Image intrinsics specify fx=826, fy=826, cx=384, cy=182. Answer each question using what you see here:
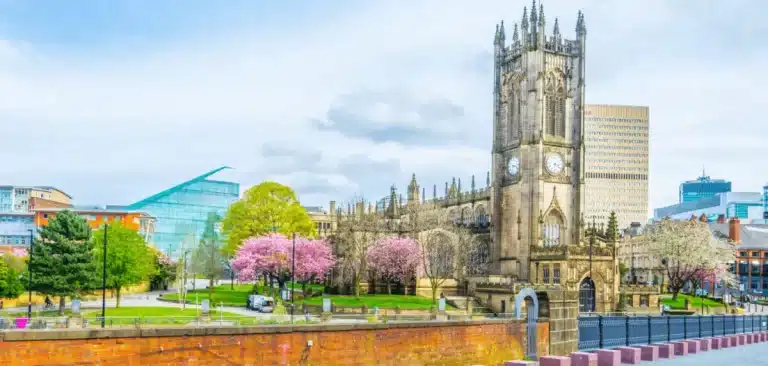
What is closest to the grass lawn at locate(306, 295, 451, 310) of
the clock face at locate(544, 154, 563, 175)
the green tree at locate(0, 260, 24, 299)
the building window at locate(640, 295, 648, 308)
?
the building window at locate(640, 295, 648, 308)

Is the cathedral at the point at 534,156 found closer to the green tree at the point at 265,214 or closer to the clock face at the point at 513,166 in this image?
the clock face at the point at 513,166

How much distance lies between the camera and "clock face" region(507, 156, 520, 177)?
96975mm

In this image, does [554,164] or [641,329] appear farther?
[554,164]

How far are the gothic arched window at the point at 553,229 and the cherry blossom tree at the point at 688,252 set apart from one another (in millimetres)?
16357

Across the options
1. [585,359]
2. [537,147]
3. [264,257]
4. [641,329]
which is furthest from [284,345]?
[537,147]

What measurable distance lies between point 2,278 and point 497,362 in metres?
52.6

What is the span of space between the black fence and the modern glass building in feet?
434

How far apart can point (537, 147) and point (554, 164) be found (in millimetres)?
3287

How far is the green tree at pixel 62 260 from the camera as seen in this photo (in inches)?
2399

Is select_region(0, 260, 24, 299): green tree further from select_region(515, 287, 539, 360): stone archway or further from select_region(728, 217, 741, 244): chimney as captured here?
select_region(728, 217, 741, 244): chimney

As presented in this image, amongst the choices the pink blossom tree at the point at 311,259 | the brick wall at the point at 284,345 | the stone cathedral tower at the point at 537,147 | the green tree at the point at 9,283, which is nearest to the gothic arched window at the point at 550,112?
the stone cathedral tower at the point at 537,147

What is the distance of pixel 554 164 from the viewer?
96.3 m

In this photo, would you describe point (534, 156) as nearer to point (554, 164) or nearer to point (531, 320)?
point (554, 164)

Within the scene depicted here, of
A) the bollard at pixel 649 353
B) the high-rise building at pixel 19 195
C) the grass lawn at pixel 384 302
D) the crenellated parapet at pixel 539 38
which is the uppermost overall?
the crenellated parapet at pixel 539 38
